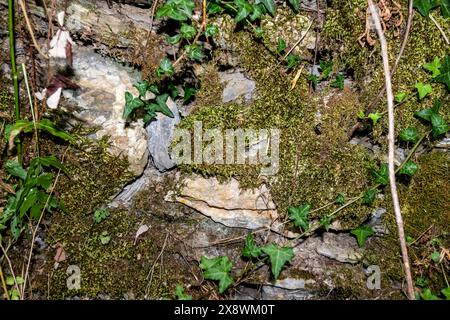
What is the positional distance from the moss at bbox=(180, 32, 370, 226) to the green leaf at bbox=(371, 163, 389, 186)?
9 cm

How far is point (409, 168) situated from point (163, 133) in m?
1.63

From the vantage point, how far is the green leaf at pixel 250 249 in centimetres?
247

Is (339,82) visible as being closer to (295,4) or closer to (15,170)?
(295,4)

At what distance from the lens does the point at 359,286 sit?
2533 mm

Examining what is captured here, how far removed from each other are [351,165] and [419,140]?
1.50 feet

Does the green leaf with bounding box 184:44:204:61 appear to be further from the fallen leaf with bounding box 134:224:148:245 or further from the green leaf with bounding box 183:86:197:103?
the fallen leaf with bounding box 134:224:148:245

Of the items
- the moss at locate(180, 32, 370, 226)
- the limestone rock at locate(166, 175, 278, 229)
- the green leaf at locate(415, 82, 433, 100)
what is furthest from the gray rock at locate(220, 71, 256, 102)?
the green leaf at locate(415, 82, 433, 100)

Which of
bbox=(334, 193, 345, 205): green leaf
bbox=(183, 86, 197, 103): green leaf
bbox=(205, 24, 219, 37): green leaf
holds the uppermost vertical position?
bbox=(205, 24, 219, 37): green leaf

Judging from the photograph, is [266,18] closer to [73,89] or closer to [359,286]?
[73,89]

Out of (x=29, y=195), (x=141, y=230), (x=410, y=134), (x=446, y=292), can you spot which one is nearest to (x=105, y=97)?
(x=29, y=195)

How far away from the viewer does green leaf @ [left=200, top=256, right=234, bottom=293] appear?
7.77ft

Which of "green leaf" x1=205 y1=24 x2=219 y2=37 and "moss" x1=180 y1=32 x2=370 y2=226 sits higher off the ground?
"green leaf" x1=205 y1=24 x2=219 y2=37

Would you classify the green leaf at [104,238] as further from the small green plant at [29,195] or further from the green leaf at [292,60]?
the green leaf at [292,60]

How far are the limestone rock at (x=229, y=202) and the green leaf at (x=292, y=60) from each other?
2.72 feet
